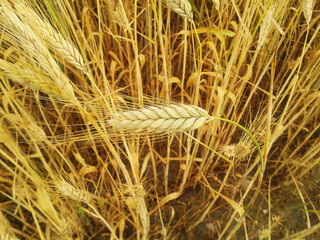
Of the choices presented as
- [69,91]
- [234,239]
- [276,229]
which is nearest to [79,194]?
[69,91]

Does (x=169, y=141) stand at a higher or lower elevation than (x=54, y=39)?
lower

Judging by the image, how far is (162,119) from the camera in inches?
26.8

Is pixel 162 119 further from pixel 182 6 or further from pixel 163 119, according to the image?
pixel 182 6

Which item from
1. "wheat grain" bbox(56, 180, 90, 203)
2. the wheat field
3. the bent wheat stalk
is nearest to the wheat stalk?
the wheat field

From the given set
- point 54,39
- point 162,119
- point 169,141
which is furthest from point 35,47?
point 169,141

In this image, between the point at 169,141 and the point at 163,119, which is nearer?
the point at 163,119

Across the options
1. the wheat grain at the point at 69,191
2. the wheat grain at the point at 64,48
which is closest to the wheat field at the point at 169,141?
the wheat grain at the point at 69,191

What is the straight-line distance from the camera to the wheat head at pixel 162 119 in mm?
639

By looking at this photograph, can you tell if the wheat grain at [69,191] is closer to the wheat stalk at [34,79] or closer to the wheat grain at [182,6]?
the wheat stalk at [34,79]

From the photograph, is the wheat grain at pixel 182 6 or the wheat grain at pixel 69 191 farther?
the wheat grain at pixel 69 191

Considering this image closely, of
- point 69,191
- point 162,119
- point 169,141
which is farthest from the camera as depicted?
point 169,141

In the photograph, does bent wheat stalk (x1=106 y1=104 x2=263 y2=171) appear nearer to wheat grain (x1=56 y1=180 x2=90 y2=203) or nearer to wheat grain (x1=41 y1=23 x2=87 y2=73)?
wheat grain (x1=41 y1=23 x2=87 y2=73)

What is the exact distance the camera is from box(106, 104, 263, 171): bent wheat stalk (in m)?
0.64

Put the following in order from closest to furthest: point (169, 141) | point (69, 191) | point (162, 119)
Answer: point (162, 119)
point (69, 191)
point (169, 141)
